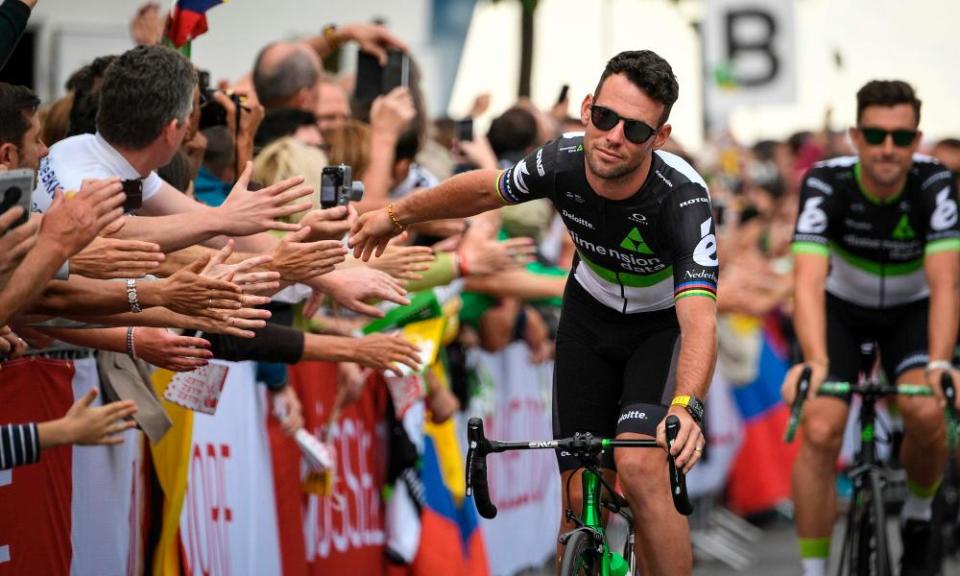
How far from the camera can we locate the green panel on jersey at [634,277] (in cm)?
659

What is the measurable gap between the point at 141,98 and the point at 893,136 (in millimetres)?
4024

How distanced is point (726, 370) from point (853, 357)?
18.5 ft

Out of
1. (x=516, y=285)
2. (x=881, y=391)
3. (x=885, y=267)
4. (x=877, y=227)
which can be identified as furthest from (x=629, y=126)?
(x=516, y=285)

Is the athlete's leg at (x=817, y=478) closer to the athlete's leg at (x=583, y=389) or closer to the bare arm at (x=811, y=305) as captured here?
the bare arm at (x=811, y=305)

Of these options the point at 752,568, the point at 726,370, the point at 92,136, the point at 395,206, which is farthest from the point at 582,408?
the point at 726,370

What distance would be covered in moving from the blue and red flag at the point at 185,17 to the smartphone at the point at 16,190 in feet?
9.40

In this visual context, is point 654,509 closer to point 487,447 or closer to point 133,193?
point 487,447

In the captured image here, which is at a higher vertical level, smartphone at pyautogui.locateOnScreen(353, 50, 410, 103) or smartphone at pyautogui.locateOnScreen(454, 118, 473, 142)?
smartphone at pyautogui.locateOnScreen(353, 50, 410, 103)

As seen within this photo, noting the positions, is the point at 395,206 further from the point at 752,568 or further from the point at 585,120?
the point at 752,568

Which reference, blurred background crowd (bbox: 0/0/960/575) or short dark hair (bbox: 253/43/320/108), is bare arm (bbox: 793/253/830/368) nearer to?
blurred background crowd (bbox: 0/0/960/575)

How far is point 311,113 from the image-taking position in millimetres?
8508

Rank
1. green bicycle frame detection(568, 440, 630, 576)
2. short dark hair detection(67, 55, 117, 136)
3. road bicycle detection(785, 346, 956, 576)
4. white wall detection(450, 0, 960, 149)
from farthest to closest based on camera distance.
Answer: white wall detection(450, 0, 960, 149) < road bicycle detection(785, 346, 956, 576) < short dark hair detection(67, 55, 117, 136) < green bicycle frame detection(568, 440, 630, 576)

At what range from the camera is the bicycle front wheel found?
18.7 ft

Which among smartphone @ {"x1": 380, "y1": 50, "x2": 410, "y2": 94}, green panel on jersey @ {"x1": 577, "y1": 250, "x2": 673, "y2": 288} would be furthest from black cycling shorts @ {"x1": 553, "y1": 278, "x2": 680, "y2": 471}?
smartphone @ {"x1": 380, "y1": 50, "x2": 410, "y2": 94}
